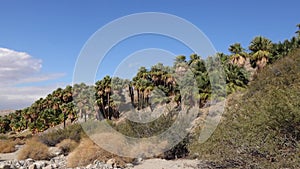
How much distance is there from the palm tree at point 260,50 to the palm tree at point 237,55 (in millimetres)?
1068

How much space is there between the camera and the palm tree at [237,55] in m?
33.1

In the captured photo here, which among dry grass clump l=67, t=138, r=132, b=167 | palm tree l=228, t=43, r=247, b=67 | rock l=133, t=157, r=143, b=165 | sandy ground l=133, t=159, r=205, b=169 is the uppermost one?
palm tree l=228, t=43, r=247, b=67

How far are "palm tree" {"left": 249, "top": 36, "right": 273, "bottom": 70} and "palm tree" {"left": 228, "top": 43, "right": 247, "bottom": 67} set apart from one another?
3.51 feet

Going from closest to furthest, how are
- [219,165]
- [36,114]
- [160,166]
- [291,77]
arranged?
[219,165] < [160,166] < [291,77] < [36,114]

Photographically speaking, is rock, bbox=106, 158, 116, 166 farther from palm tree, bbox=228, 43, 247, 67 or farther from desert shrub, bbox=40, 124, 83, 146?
palm tree, bbox=228, 43, 247, 67

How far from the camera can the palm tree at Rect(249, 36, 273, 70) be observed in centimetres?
3161

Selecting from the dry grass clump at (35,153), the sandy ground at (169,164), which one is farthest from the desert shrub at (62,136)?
the sandy ground at (169,164)

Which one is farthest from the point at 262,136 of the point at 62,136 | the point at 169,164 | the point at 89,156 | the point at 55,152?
the point at 62,136

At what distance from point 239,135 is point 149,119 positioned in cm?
923

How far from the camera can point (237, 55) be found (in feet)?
109

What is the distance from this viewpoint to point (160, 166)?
14.2 metres

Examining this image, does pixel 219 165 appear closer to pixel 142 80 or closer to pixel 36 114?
pixel 142 80

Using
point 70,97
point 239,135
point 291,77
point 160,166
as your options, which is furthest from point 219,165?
point 70,97

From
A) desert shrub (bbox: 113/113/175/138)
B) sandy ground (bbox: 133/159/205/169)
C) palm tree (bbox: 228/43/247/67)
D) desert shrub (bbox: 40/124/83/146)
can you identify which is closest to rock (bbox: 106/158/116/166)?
sandy ground (bbox: 133/159/205/169)
